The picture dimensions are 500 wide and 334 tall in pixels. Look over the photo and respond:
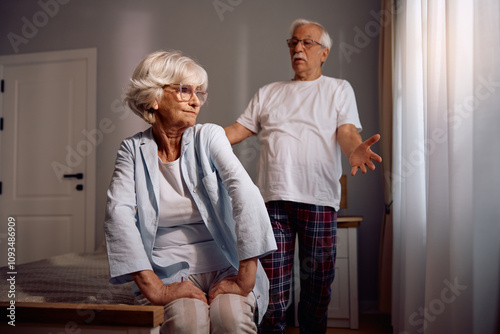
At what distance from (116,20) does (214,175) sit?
313 cm

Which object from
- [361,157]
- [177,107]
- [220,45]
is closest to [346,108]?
[361,157]

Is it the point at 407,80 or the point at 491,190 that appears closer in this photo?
the point at 491,190

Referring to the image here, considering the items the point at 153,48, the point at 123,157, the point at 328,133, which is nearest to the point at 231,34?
the point at 153,48

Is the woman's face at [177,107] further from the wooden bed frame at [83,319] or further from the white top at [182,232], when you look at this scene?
the wooden bed frame at [83,319]

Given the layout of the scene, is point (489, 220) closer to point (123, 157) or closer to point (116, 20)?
point (123, 157)

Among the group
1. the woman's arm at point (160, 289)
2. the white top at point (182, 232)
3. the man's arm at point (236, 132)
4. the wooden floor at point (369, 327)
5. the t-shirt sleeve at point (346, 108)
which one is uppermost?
the t-shirt sleeve at point (346, 108)

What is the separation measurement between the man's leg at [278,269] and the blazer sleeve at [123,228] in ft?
2.38

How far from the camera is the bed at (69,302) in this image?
3.71 feet

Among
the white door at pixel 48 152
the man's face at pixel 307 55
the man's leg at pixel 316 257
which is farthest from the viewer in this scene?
the white door at pixel 48 152

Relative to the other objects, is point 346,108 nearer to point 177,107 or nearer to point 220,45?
point 177,107

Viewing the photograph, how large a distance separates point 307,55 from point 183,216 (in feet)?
3.68

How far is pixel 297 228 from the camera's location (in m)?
1.96

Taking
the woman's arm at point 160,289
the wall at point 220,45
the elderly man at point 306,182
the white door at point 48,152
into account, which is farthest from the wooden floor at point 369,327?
the white door at point 48,152

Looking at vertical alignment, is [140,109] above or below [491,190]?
above
